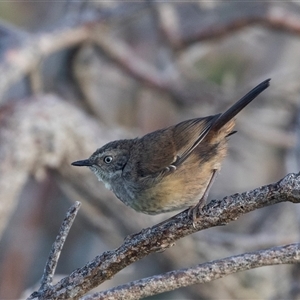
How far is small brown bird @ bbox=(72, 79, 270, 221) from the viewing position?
3.48 m

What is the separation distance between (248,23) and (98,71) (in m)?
2.15

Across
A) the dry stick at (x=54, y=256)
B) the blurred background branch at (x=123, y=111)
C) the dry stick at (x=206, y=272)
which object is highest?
the blurred background branch at (x=123, y=111)

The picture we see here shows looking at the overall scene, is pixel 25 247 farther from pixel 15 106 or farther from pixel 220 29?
pixel 220 29

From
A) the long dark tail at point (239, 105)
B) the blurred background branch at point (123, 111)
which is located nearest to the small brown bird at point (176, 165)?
the long dark tail at point (239, 105)

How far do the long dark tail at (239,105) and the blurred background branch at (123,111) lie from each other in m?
1.68

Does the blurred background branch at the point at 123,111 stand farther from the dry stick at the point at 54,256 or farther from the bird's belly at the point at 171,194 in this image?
the dry stick at the point at 54,256

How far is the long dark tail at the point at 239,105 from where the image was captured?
10.3ft

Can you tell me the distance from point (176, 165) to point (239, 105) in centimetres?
53

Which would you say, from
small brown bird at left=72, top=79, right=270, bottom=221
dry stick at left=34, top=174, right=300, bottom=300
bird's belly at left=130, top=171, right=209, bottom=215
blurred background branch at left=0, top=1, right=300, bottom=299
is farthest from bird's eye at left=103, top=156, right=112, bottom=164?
dry stick at left=34, top=174, right=300, bottom=300

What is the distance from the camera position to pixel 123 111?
9039 mm

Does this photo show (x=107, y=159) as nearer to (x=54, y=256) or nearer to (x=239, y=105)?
(x=239, y=105)

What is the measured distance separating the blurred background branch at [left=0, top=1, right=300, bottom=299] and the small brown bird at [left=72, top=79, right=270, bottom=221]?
5.07 ft

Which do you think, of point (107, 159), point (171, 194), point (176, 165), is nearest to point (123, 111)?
point (107, 159)

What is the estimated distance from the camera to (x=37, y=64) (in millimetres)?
6133
